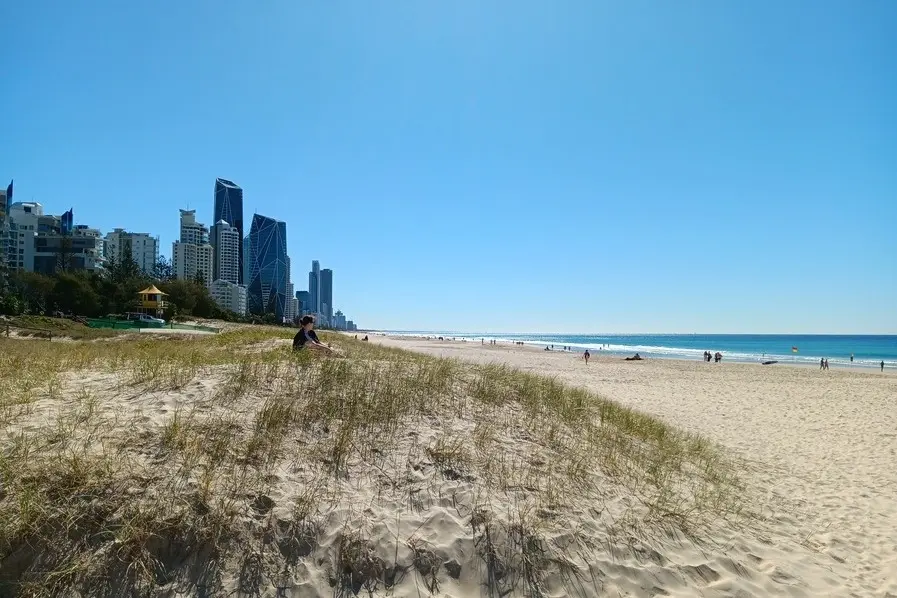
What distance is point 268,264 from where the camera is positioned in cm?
17612

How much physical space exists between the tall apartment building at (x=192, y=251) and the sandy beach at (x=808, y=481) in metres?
132

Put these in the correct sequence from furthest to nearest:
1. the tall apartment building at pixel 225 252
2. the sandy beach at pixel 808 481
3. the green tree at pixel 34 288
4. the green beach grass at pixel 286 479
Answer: the tall apartment building at pixel 225 252
the green tree at pixel 34 288
the sandy beach at pixel 808 481
the green beach grass at pixel 286 479

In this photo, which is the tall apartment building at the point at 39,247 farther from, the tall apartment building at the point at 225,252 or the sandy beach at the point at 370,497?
the sandy beach at the point at 370,497

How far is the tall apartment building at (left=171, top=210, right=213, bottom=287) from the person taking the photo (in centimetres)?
13838

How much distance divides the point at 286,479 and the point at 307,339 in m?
6.01

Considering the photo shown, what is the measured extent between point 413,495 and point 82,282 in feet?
244

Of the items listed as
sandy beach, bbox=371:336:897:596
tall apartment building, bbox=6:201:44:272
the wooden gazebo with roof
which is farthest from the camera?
tall apartment building, bbox=6:201:44:272

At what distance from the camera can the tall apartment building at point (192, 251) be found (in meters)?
138

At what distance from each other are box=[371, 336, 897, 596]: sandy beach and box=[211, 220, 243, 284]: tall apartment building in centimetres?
16212

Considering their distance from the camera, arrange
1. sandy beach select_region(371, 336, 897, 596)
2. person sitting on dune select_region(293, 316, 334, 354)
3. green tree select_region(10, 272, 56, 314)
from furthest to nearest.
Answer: green tree select_region(10, 272, 56, 314)
person sitting on dune select_region(293, 316, 334, 354)
sandy beach select_region(371, 336, 897, 596)

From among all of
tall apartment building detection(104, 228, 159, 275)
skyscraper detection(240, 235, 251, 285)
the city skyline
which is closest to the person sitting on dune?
the city skyline

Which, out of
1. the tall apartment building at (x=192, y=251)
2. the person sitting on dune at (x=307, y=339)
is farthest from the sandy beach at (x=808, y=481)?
the tall apartment building at (x=192, y=251)

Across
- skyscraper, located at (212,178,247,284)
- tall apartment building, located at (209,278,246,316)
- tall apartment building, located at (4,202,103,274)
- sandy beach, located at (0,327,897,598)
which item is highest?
skyscraper, located at (212,178,247,284)

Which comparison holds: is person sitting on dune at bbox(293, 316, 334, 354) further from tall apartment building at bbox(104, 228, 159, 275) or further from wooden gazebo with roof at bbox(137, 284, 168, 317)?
tall apartment building at bbox(104, 228, 159, 275)
